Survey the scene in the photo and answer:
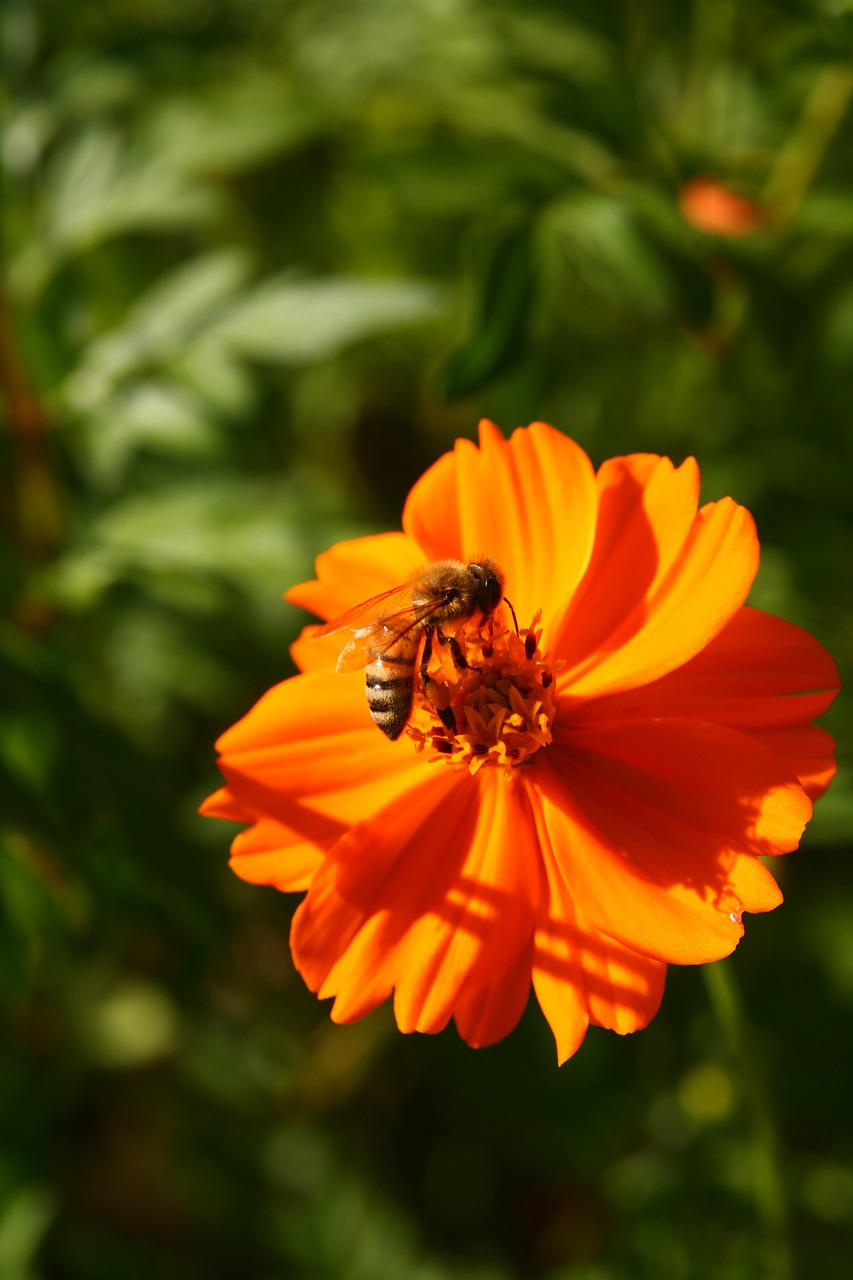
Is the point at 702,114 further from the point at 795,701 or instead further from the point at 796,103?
the point at 795,701

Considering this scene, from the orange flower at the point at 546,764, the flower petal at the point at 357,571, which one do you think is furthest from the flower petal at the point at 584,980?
the flower petal at the point at 357,571

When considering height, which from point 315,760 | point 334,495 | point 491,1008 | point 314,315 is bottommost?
point 334,495

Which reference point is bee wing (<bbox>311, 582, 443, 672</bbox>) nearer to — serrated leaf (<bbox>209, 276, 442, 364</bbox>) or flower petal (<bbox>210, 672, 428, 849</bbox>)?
flower petal (<bbox>210, 672, 428, 849</bbox>)

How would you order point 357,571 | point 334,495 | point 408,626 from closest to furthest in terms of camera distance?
point 408,626, point 357,571, point 334,495

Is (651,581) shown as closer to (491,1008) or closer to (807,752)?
(807,752)

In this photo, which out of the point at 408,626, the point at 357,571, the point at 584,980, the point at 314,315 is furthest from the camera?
the point at 314,315

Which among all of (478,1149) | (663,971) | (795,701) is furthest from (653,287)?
(478,1149)

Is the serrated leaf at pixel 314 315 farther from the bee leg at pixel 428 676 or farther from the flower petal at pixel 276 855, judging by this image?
the flower petal at pixel 276 855

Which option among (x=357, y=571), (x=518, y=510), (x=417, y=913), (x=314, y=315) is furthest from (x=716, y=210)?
(x=417, y=913)
